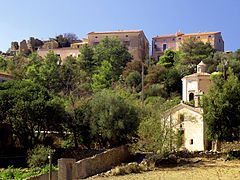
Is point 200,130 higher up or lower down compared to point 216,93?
lower down

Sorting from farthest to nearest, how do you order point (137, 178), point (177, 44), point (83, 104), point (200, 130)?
point (177, 44) → point (200, 130) → point (83, 104) → point (137, 178)

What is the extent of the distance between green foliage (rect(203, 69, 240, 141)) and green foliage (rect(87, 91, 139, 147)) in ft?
23.1

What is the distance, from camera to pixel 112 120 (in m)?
25.2

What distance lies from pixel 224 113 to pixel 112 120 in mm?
10485

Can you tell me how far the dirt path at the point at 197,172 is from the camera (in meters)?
18.6

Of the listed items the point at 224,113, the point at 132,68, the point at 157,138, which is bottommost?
the point at 157,138

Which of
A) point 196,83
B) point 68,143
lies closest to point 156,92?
point 196,83

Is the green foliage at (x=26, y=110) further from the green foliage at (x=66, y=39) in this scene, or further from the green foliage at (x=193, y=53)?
the green foliage at (x=66, y=39)

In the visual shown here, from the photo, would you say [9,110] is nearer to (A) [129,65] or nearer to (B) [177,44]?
(A) [129,65]

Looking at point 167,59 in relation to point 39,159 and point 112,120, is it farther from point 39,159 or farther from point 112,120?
point 39,159

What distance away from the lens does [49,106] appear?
2511cm

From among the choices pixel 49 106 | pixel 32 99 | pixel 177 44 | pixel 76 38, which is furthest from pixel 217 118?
pixel 76 38

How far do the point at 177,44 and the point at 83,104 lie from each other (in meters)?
53.0

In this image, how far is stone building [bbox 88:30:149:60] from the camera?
71.4m
